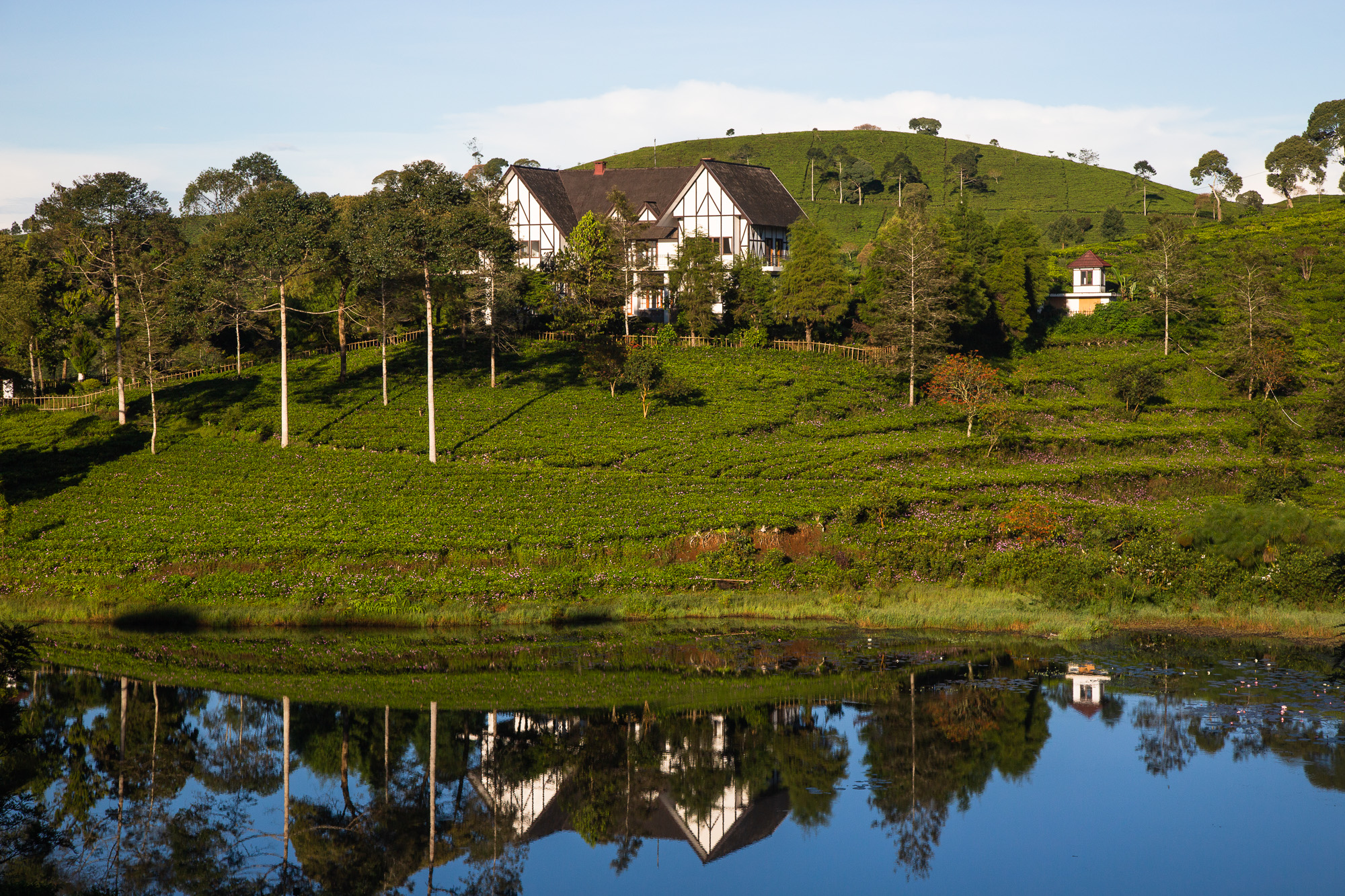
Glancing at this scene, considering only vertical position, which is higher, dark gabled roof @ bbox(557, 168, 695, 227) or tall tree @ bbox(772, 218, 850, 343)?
dark gabled roof @ bbox(557, 168, 695, 227)

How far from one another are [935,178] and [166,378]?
128 metres

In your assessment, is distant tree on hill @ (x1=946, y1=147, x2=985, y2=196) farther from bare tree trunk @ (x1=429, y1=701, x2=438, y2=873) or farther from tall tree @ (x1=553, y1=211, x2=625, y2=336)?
bare tree trunk @ (x1=429, y1=701, x2=438, y2=873)

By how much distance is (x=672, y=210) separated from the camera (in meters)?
80.6

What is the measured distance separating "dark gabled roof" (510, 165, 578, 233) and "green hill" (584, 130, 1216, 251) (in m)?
44.6

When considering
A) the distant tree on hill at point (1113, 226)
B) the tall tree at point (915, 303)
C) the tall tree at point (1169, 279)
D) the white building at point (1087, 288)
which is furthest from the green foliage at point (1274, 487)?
the distant tree on hill at point (1113, 226)

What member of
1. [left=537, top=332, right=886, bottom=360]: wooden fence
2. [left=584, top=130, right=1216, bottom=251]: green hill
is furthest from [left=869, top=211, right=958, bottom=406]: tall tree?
[left=584, top=130, right=1216, bottom=251]: green hill

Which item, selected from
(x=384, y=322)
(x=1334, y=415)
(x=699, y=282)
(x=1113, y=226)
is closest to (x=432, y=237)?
(x=384, y=322)

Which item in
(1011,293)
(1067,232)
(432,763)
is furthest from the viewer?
(1067,232)

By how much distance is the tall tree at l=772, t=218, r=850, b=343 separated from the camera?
6438 cm

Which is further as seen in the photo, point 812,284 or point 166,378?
point 812,284

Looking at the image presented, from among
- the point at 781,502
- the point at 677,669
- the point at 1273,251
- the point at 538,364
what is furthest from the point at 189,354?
the point at 1273,251

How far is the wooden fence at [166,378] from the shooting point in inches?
2254

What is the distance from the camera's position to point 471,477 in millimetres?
43844

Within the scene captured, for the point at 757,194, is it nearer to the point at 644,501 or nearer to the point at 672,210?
the point at 672,210
